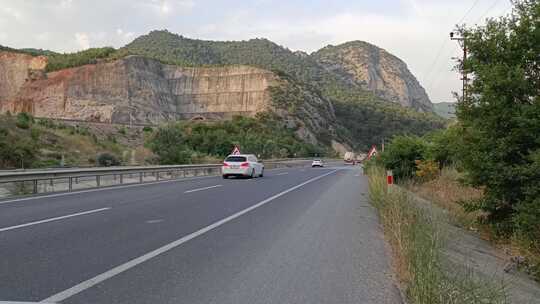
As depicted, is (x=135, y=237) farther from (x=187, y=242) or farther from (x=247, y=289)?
(x=247, y=289)

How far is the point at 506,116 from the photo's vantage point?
952 centimetres

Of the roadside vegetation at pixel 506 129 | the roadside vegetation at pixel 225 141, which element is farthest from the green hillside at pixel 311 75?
the roadside vegetation at pixel 506 129

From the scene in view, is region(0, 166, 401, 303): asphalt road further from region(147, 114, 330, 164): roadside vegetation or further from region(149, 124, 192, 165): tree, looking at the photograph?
region(147, 114, 330, 164): roadside vegetation

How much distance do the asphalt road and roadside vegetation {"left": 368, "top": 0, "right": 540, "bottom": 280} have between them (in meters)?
2.47

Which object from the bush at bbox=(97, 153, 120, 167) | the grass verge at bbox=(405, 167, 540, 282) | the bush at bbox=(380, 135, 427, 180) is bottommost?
the bush at bbox=(97, 153, 120, 167)

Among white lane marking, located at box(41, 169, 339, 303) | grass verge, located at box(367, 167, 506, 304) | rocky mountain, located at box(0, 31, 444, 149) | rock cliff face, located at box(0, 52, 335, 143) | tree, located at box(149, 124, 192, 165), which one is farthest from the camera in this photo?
rocky mountain, located at box(0, 31, 444, 149)

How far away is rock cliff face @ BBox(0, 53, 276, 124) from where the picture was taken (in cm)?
9925

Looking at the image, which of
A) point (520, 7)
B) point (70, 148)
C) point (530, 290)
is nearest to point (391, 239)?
point (530, 290)

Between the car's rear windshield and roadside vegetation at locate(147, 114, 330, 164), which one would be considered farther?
roadside vegetation at locate(147, 114, 330, 164)

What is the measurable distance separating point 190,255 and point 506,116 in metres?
6.32

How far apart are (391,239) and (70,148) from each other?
44824 millimetres

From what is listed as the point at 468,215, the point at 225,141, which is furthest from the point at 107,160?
the point at 225,141

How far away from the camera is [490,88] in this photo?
31.4ft

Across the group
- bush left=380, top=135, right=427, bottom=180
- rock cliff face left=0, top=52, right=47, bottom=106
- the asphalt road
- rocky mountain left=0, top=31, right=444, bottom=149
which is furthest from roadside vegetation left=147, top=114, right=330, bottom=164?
rock cliff face left=0, top=52, right=47, bottom=106
